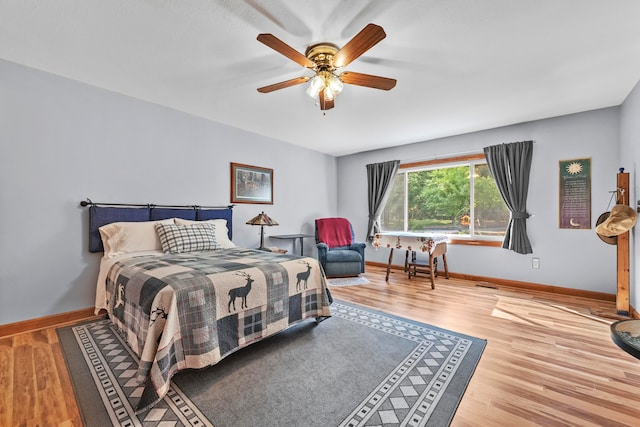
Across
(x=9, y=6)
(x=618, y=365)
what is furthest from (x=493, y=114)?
(x=9, y=6)

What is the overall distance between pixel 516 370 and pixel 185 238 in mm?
3136

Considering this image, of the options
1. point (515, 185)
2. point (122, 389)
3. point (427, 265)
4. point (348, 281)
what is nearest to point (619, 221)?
point (515, 185)

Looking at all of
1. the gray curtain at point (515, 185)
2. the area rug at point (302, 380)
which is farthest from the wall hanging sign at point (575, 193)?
the area rug at point (302, 380)

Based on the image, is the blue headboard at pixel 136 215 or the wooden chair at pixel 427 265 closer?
the blue headboard at pixel 136 215

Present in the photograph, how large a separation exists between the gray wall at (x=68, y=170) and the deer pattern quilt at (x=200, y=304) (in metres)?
0.66

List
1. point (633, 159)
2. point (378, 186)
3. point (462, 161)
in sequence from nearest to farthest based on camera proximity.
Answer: point (633, 159)
point (462, 161)
point (378, 186)

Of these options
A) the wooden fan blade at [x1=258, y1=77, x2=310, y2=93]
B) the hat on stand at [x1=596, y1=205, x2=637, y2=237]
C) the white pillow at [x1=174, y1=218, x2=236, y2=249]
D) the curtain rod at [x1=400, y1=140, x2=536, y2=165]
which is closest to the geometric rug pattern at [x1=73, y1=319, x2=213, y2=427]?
the white pillow at [x1=174, y1=218, x2=236, y2=249]

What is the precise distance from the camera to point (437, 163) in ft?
16.1

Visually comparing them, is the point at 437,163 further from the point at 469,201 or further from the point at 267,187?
the point at 267,187

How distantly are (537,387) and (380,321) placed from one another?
129cm

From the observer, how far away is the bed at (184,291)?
171 cm

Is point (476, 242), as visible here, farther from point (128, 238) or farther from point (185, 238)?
point (128, 238)

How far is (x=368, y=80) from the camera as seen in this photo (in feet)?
7.32

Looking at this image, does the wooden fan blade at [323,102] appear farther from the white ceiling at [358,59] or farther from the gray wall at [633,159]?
the gray wall at [633,159]
